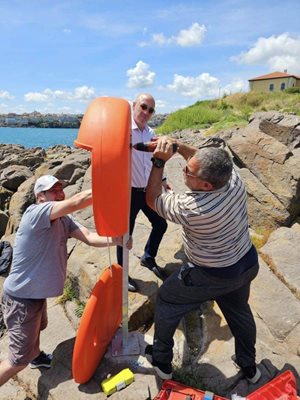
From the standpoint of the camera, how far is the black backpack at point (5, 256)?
5547 mm

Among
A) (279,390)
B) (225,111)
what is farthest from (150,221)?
(225,111)

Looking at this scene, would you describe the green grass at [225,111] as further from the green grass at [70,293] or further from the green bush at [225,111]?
the green grass at [70,293]

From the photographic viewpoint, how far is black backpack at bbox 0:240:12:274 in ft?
18.2

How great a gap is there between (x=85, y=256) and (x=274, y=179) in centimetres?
352

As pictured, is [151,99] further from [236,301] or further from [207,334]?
[207,334]

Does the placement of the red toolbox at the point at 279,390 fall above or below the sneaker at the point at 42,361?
above

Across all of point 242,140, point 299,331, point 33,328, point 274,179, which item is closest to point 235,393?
point 299,331

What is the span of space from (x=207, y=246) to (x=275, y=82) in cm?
6618

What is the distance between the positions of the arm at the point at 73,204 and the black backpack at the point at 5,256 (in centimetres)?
317

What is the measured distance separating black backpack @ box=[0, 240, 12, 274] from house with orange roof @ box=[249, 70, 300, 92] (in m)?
60.1

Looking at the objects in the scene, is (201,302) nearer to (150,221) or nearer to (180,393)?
(180,393)

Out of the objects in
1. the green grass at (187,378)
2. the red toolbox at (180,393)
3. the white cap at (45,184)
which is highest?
the white cap at (45,184)

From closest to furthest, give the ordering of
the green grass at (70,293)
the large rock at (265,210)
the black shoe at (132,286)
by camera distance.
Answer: the black shoe at (132,286)
the green grass at (70,293)
the large rock at (265,210)

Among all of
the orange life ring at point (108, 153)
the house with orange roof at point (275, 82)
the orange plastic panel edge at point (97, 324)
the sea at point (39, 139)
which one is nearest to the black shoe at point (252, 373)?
the orange plastic panel edge at point (97, 324)
